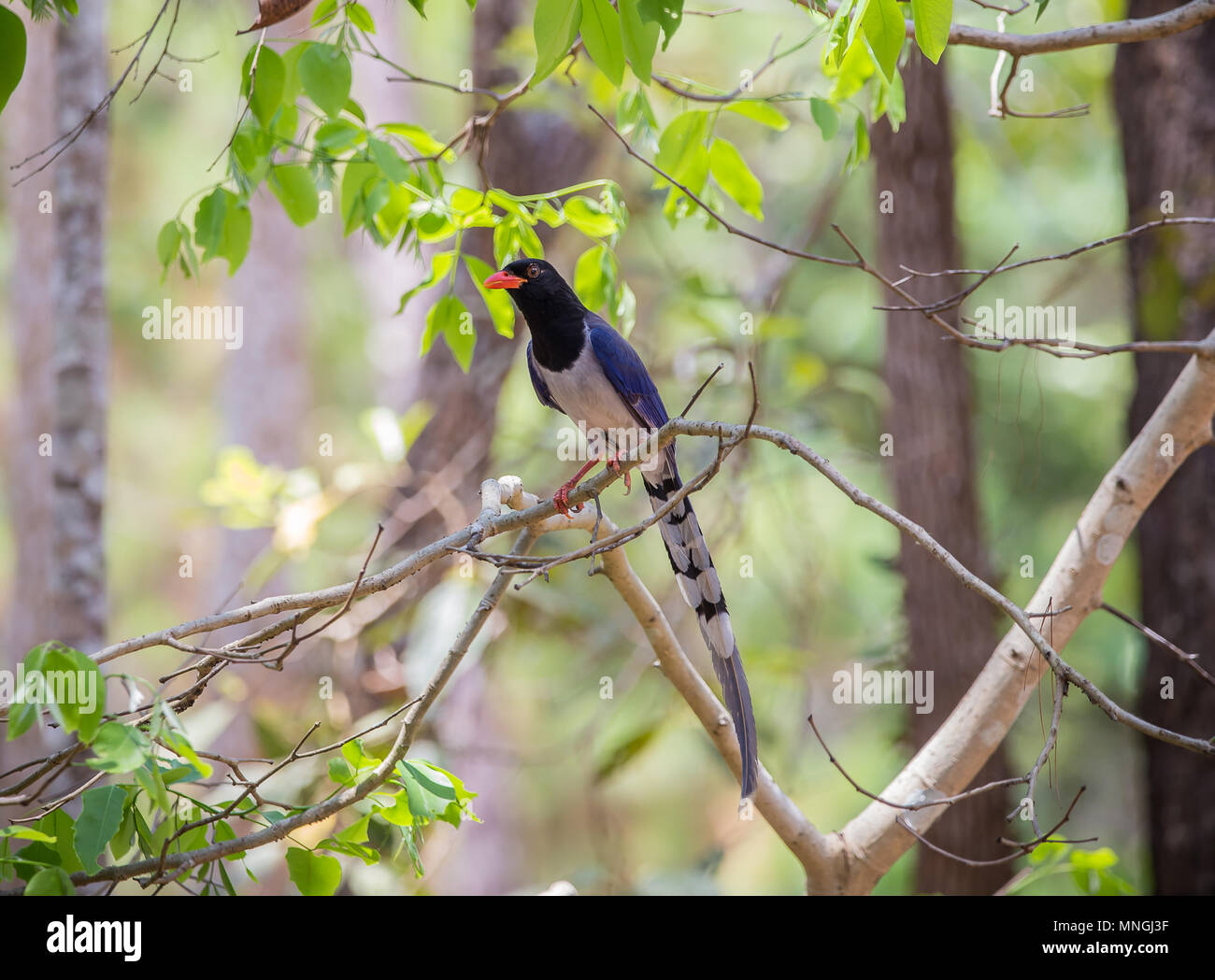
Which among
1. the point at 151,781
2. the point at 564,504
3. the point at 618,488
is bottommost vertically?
the point at 151,781

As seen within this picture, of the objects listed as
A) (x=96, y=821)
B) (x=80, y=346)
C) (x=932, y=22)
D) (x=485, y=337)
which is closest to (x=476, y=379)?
(x=485, y=337)

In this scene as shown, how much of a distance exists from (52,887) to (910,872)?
4088mm

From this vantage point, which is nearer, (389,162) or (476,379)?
(389,162)

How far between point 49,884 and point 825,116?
242 centimetres

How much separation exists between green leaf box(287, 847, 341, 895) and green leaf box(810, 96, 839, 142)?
2058 millimetres

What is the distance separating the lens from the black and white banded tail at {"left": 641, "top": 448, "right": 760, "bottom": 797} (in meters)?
2.50

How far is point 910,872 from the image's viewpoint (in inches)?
189

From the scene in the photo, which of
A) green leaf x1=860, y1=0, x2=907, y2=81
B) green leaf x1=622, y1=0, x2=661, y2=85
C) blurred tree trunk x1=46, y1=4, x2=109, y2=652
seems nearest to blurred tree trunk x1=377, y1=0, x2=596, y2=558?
blurred tree trunk x1=46, y1=4, x2=109, y2=652

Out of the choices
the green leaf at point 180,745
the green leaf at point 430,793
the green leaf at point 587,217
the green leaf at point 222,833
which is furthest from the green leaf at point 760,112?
the green leaf at point 222,833

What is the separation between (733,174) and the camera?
8.89 ft

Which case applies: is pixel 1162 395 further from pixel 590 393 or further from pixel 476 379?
pixel 476 379

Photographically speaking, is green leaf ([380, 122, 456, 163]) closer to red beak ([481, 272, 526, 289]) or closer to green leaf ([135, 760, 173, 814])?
red beak ([481, 272, 526, 289])

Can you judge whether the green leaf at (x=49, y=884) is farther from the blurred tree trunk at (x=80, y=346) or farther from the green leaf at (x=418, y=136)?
the blurred tree trunk at (x=80, y=346)

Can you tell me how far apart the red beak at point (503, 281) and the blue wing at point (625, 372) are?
32 centimetres
